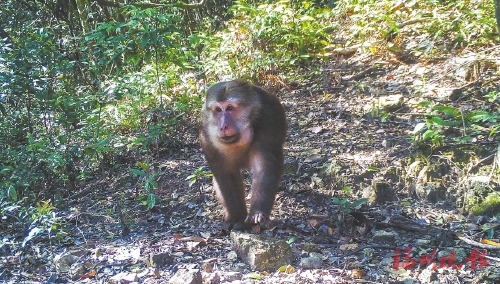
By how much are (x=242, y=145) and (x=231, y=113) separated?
0.90ft

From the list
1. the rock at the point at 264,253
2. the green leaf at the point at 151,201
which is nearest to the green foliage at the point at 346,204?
the rock at the point at 264,253

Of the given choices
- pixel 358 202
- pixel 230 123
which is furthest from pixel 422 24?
pixel 230 123

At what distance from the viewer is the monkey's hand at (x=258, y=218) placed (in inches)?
153

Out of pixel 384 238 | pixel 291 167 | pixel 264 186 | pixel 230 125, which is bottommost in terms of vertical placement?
pixel 384 238

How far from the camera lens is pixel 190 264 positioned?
11.6 feet

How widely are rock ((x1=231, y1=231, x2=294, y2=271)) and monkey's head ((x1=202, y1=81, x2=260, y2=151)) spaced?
818 millimetres

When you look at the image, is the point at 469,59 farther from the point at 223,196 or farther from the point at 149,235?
the point at 149,235

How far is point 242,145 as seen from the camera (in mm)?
4055

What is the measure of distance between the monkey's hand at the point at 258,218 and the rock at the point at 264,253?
0.29 m

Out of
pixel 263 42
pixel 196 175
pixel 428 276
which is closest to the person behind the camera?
pixel 428 276

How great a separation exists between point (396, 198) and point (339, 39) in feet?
14.9

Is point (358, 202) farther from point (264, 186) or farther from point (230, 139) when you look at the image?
point (230, 139)

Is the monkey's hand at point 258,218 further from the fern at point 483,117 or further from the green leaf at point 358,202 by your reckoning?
the fern at point 483,117

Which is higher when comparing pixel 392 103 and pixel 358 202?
pixel 392 103
